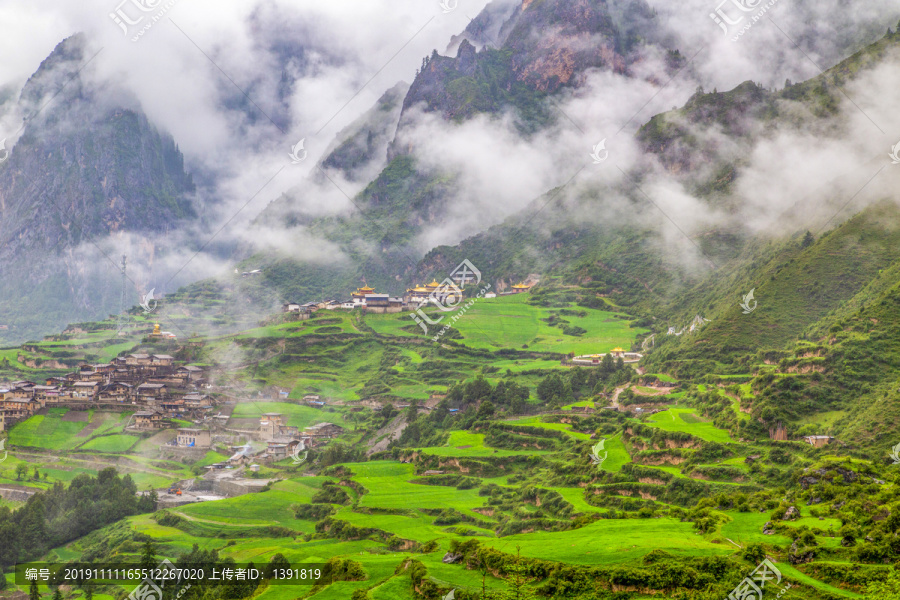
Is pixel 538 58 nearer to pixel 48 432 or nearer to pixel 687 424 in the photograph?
pixel 48 432

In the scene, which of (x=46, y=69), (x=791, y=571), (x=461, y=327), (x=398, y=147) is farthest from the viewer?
(x=46, y=69)

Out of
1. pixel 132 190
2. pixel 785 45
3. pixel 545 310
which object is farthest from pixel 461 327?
pixel 132 190

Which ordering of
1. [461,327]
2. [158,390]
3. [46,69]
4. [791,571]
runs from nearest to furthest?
[791,571] < [158,390] < [461,327] < [46,69]

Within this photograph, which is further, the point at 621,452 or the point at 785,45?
the point at 785,45

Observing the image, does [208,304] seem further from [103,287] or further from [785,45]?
[785,45]

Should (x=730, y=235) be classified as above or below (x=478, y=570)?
above

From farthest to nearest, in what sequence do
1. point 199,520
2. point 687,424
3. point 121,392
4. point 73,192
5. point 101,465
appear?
point 73,192, point 121,392, point 101,465, point 199,520, point 687,424

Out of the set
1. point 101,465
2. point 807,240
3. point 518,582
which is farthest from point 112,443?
point 807,240
